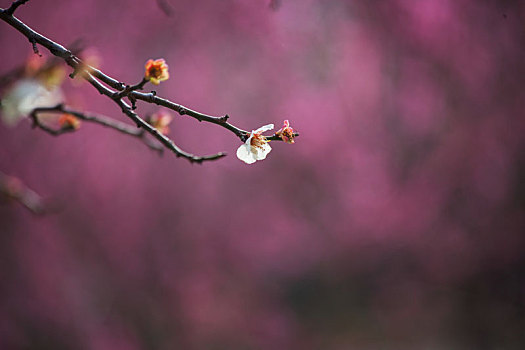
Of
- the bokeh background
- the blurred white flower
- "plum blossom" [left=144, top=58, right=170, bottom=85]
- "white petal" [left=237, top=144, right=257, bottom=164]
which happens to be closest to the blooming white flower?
"white petal" [left=237, top=144, right=257, bottom=164]

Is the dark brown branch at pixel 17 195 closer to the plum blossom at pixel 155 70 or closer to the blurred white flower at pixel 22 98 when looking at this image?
the blurred white flower at pixel 22 98

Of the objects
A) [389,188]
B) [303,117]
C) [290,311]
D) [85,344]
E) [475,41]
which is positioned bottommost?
[85,344]

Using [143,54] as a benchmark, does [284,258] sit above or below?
below

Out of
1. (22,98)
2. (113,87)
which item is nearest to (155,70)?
(113,87)

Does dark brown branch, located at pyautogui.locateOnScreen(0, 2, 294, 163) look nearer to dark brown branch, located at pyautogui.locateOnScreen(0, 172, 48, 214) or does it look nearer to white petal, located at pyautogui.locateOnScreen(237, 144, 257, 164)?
white petal, located at pyautogui.locateOnScreen(237, 144, 257, 164)

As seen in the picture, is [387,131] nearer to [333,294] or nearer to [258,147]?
[333,294]

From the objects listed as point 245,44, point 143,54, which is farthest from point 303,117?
point 143,54

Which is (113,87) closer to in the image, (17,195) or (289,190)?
(17,195)
